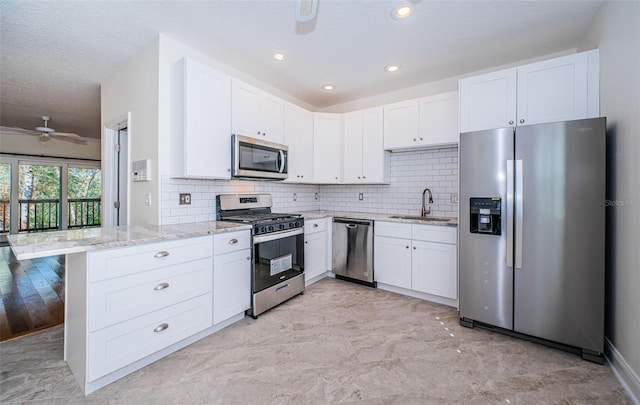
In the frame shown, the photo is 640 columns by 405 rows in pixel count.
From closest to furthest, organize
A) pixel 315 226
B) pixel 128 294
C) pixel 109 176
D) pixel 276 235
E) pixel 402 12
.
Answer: pixel 128 294 → pixel 402 12 → pixel 276 235 → pixel 109 176 → pixel 315 226

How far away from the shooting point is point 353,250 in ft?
11.7

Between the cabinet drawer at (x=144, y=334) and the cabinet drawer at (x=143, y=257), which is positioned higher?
the cabinet drawer at (x=143, y=257)

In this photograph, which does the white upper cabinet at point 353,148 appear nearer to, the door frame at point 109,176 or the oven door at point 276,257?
the oven door at point 276,257

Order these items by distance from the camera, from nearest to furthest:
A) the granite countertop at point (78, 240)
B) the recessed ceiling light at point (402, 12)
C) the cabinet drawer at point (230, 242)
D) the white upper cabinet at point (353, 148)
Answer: the granite countertop at point (78, 240)
the recessed ceiling light at point (402, 12)
the cabinet drawer at point (230, 242)
the white upper cabinet at point (353, 148)

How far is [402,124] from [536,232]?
1.90 metres

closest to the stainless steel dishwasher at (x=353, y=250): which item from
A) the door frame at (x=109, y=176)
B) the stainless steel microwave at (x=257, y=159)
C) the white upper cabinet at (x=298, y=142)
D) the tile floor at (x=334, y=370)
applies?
the white upper cabinet at (x=298, y=142)

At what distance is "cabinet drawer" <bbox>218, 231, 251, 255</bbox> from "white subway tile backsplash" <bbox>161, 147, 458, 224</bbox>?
0.62 m

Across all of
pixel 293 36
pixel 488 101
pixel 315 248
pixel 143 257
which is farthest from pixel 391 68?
pixel 143 257

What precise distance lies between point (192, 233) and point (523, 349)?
8.94 feet

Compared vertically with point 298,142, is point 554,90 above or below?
above

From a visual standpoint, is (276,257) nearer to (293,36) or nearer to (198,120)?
(198,120)

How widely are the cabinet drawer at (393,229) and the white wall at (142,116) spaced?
238 centimetres

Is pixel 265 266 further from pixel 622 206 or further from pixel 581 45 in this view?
pixel 581 45

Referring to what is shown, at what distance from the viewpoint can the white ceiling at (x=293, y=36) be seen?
6.89 ft
